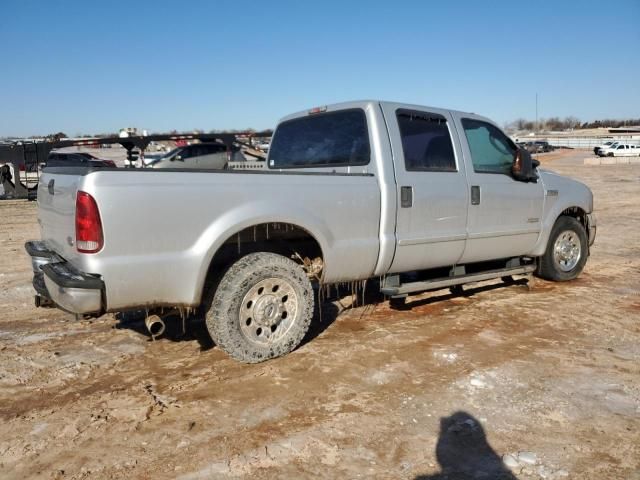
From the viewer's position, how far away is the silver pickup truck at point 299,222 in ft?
11.0

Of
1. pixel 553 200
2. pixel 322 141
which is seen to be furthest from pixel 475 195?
pixel 322 141

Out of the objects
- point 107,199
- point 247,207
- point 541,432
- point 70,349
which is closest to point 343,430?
point 541,432

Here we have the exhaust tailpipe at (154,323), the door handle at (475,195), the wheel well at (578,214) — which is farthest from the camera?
the wheel well at (578,214)

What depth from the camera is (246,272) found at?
12.6 ft

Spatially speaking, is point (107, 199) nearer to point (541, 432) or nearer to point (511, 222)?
point (541, 432)

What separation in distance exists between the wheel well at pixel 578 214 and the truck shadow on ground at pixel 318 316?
0.95 meters

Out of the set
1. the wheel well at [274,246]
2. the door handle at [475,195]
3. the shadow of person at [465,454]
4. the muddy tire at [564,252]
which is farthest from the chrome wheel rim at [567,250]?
the shadow of person at [465,454]

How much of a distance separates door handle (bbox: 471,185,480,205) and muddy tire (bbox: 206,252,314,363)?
78.6 inches

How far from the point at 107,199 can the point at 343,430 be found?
6.47 ft

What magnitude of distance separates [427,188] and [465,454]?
2.52m

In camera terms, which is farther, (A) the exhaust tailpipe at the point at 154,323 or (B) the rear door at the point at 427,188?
(B) the rear door at the point at 427,188

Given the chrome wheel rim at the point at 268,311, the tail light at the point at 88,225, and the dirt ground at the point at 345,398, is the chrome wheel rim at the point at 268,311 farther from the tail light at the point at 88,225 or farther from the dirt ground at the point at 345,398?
the tail light at the point at 88,225

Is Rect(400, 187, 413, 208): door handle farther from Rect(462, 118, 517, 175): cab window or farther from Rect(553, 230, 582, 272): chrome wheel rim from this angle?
Rect(553, 230, 582, 272): chrome wheel rim

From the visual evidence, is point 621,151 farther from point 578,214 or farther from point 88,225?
point 88,225
